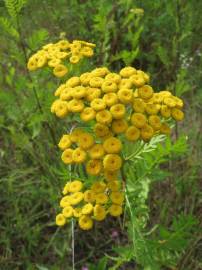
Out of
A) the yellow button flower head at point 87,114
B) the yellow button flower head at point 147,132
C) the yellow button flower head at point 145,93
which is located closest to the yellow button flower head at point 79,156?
the yellow button flower head at point 87,114

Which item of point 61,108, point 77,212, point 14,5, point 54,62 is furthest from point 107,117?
point 14,5

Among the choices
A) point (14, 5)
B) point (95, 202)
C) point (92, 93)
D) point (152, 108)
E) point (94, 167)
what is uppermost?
point (14, 5)

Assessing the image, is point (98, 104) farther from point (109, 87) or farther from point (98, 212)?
point (98, 212)

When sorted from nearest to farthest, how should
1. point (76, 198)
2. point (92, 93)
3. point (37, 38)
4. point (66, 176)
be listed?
point (92, 93), point (76, 198), point (66, 176), point (37, 38)

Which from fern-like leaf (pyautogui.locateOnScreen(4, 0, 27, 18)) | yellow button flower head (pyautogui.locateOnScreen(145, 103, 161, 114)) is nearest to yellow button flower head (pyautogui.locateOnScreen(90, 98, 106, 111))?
yellow button flower head (pyautogui.locateOnScreen(145, 103, 161, 114))

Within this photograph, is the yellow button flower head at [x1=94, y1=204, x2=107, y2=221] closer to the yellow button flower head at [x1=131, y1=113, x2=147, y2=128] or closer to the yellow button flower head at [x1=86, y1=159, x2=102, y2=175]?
the yellow button flower head at [x1=86, y1=159, x2=102, y2=175]
